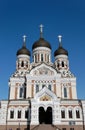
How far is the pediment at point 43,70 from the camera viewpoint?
42.3 metres

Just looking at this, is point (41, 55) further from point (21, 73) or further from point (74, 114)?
point (74, 114)

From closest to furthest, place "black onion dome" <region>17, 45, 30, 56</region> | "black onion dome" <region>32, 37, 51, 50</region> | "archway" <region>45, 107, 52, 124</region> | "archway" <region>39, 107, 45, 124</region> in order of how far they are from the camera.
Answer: "archway" <region>39, 107, 45, 124</region>
"archway" <region>45, 107, 52, 124</region>
"black onion dome" <region>32, 37, 51, 50</region>
"black onion dome" <region>17, 45, 30, 56</region>

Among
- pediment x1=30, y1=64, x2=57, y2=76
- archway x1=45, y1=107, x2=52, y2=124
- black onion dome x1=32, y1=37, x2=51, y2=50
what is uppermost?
black onion dome x1=32, y1=37, x2=51, y2=50

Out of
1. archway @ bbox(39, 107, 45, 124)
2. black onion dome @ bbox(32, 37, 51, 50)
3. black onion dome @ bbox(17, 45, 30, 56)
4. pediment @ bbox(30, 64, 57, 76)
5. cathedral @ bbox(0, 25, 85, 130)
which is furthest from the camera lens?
black onion dome @ bbox(17, 45, 30, 56)

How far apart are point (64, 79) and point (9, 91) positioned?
11333 millimetres

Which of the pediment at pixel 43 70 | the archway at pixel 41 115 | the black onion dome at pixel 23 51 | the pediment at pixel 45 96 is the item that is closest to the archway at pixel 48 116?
the archway at pixel 41 115

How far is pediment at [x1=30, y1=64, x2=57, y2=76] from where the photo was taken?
42344mm

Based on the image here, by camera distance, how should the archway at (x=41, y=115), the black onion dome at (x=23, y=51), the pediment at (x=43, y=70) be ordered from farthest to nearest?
1. the black onion dome at (x=23, y=51)
2. the pediment at (x=43, y=70)
3. the archway at (x=41, y=115)

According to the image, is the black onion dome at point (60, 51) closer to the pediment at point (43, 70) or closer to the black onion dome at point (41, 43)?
the black onion dome at point (41, 43)

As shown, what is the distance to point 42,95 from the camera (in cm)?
3653

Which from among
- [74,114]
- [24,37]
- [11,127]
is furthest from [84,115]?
[24,37]

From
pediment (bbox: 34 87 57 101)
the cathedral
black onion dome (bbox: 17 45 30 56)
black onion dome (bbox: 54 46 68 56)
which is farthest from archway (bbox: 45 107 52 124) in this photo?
black onion dome (bbox: 17 45 30 56)

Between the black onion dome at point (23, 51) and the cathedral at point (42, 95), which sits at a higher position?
the black onion dome at point (23, 51)

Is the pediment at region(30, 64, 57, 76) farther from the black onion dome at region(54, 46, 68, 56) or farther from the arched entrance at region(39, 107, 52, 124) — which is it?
the arched entrance at region(39, 107, 52, 124)
